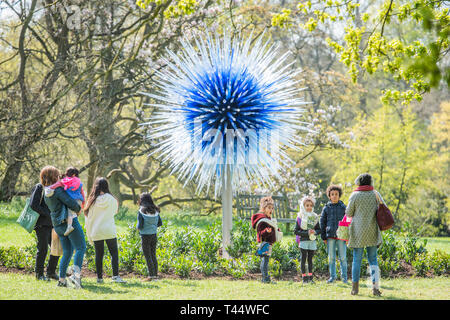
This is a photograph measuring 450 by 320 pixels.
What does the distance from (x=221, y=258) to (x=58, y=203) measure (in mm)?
2831

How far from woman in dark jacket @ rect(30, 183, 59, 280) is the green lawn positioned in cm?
24

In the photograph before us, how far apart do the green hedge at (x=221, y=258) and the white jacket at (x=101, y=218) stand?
113 centimetres

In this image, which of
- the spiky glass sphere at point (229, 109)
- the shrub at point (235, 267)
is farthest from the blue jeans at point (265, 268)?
the spiky glass sphere at point (229, 109)

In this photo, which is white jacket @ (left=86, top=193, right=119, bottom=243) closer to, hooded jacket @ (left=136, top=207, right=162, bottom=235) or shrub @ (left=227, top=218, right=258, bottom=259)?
hooded jacket @ (left=136, top=207, right=162, bottom=235)

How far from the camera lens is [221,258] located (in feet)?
27.4

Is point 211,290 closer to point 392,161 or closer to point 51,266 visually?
point 51,266

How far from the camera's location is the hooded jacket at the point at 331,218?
7348 millimetres

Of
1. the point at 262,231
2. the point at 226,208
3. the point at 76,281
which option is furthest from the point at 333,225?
the point at 76,281

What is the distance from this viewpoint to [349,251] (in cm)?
850

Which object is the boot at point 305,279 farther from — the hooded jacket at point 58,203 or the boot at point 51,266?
the boot at point 51,266

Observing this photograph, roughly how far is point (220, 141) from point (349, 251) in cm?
271
